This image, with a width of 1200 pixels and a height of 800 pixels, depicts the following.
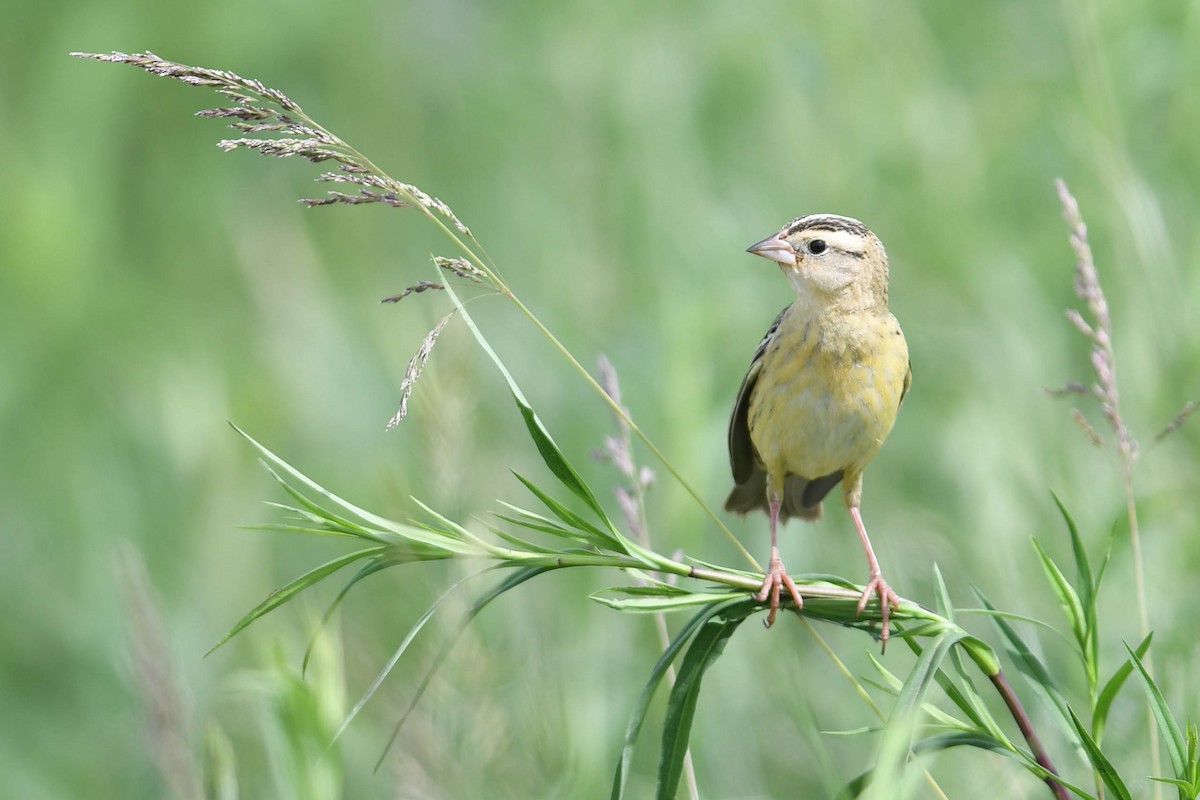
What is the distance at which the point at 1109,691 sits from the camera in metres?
2.42

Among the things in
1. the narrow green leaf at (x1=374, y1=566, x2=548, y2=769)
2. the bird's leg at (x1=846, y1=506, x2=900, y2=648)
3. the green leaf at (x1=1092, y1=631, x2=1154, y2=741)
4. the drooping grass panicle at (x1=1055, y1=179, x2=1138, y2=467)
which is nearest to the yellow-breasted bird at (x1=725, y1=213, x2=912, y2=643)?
the bird's leg at (x1=846, y1=506, x2=900, y2=648)

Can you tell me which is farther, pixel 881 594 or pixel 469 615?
pixel 881 594

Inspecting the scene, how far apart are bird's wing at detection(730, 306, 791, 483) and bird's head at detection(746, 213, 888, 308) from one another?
18cm

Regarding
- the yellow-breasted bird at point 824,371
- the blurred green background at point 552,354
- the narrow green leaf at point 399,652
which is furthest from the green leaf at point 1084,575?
the yellow-breasted bird at point 824,371

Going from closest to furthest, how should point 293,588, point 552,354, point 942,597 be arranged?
1. point 293,588
2. point 942,597
3. point 552,354

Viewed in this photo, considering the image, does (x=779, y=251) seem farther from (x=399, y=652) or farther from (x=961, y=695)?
(x=399, y=652)

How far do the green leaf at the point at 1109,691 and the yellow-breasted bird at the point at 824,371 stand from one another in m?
1.56

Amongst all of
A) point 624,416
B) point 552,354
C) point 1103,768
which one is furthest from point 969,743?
point 552,354

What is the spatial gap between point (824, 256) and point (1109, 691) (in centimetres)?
213

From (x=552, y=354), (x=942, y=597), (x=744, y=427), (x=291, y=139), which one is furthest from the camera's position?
(x=552, y=354)

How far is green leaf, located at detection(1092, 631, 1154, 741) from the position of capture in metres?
2.36

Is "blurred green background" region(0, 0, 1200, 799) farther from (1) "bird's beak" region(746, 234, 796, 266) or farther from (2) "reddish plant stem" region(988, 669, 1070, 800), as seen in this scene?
(2) "reddish plant stem" region(988, 669, 1070, 800)

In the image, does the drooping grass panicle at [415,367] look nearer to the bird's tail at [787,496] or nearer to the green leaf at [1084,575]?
the green leaf at [1084,575]

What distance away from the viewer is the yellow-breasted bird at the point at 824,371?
422cm
